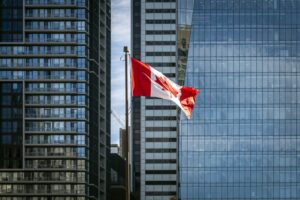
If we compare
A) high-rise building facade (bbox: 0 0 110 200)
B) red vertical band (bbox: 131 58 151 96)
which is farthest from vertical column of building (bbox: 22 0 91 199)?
red vertical band (bbox: 131 58 151 96)

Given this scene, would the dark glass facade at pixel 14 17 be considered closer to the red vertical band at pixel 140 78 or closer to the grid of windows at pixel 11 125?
the grid of windows at pixel 11 125

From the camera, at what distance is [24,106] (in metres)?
196

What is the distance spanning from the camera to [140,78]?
58.0 metres

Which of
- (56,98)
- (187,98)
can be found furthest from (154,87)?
(56,98)

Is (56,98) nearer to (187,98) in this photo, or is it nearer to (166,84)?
(187,98)

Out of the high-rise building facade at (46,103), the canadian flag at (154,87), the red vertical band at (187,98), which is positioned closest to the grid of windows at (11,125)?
the high-rise building facade at (46,103)

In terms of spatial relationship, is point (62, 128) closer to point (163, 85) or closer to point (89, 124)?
point (89, 124)

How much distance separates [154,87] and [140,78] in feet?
4.66

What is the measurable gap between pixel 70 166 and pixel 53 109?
39.1 feet

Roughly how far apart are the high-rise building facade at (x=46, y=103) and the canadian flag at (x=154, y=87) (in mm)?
132227

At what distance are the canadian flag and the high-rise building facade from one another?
132 meters

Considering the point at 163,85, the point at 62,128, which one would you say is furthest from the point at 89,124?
the point at 163,85

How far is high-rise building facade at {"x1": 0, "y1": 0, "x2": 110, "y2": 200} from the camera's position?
193 metres

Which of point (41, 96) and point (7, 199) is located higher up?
point (41, 96)
